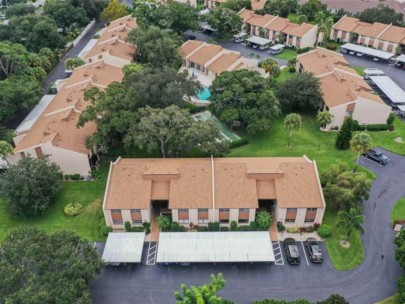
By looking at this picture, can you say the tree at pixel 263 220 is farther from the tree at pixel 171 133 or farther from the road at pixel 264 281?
the tree at pixel 171 133

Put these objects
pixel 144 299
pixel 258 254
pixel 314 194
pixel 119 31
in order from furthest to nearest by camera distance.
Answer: pixel 119 31 → pixel 314 194 → pixel 258 254 → pixel 144 299

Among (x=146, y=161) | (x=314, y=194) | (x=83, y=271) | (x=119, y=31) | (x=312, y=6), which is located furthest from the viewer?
(x=312, y=6)

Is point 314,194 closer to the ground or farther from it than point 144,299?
farther from it

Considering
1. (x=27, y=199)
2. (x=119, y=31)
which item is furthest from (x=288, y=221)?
(x=119, y=31)

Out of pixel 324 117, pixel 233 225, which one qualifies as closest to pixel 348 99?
pixel 324 117

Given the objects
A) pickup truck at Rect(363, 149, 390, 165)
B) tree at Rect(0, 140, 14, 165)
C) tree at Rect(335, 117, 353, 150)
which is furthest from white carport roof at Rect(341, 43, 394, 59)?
tree at Rect(0, 140, 14, 165)

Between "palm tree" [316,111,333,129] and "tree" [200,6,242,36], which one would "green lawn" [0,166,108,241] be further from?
"tree" [200,6,242,36]

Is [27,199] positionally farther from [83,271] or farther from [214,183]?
[214,183]
